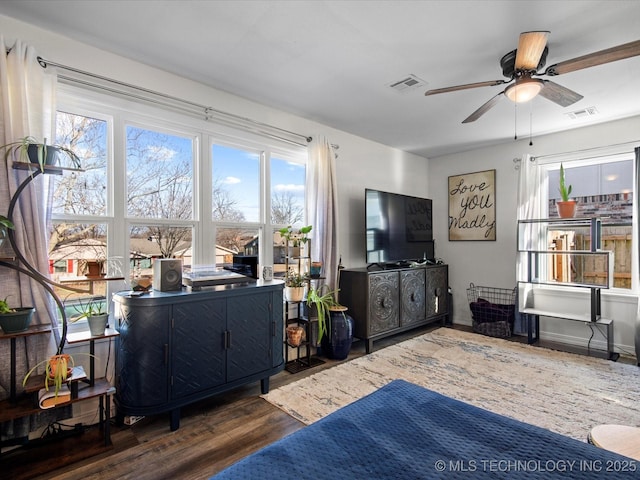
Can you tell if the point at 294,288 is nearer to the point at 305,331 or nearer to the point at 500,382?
the point at 305,331

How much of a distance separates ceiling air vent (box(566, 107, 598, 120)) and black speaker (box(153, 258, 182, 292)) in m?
4.10

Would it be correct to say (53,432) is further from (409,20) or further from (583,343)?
(583,343)

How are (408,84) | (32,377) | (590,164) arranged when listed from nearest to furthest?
(32,377)
(408,84)
(590,164)

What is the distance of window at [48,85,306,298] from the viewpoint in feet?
7.44

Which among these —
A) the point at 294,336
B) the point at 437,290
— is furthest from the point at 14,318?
the point at 437,290

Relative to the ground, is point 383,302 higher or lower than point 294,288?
lower

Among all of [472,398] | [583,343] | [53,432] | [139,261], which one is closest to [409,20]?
[139,261]

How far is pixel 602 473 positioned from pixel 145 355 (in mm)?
2188

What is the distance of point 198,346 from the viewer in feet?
7.37

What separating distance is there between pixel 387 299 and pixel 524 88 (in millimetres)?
2391

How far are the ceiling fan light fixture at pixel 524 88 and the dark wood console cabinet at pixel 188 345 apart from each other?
2289 mm

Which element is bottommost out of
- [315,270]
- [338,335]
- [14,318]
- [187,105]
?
[338,335]

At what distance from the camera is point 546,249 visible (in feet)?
13.8

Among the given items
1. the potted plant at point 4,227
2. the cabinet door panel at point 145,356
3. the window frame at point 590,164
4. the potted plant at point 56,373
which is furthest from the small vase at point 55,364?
the window frame at point 590,164
